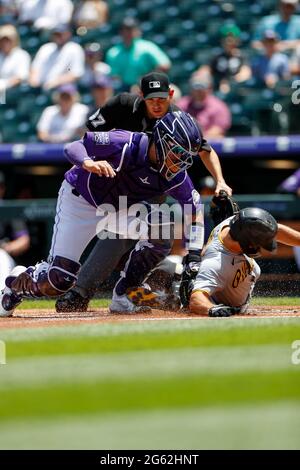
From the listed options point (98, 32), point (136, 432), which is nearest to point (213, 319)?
point (136, 432)

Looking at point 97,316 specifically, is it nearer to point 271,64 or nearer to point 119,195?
point 119,195

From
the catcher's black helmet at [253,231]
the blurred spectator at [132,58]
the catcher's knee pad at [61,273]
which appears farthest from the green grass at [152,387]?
the blurred spectator at [132,58]

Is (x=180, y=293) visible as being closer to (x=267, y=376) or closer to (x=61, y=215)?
(x=61, y=215)

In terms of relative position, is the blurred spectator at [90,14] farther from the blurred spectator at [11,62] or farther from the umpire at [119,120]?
the umpire at [119,120]

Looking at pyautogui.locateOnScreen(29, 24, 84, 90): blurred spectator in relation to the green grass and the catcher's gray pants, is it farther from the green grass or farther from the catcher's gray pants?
the green grass

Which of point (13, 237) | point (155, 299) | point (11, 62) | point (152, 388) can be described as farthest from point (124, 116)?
point (11, 62)

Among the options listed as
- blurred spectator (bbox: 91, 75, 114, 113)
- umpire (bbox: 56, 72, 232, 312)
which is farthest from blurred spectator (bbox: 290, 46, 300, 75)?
umpire (bbox: 56, 72, 232, 312)
